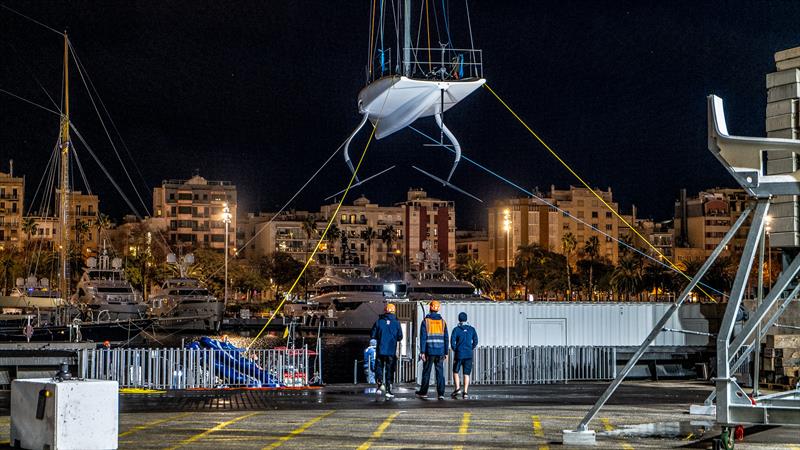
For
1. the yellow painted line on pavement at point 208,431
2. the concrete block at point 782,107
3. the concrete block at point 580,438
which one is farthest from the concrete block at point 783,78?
the yellow painted line on pavement at point 208,431

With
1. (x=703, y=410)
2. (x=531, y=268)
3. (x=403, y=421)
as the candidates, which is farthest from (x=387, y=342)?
(x=531, y=268)

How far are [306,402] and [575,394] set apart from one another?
654 cm

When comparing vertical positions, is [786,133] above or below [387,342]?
above

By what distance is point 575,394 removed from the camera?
25.1m

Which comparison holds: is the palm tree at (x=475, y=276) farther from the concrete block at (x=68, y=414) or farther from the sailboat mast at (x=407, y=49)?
the concrete block at (x=68, y=414)

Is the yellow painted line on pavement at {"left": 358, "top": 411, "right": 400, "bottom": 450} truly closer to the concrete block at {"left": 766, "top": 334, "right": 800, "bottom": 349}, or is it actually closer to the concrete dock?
the concrete dock

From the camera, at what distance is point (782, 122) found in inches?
1044

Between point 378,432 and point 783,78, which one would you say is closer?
point 378,432

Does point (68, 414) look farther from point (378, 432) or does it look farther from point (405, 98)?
point (405, 98)

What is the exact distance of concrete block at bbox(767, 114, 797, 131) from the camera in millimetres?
26344

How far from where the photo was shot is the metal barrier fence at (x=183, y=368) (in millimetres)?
26328

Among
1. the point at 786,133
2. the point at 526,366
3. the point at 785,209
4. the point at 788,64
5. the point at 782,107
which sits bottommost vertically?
the point at 526,366

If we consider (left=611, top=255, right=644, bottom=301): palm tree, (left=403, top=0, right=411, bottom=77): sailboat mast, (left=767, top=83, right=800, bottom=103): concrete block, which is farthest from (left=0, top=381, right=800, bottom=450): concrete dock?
(left=611, top=255, right=644, bottom=301): palm tree

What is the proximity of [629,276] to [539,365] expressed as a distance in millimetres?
148583
